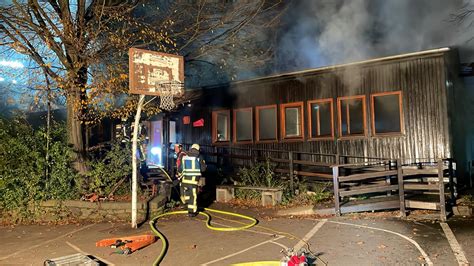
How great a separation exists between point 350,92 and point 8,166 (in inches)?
405

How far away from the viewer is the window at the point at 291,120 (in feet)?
40.4

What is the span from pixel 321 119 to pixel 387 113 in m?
2.12

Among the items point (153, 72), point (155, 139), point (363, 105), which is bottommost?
point (155, 139)

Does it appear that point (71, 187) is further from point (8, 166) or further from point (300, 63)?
point (300, 63)

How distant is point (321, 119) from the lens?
11883 mm

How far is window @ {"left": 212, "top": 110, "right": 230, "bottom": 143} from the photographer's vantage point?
1389 centimetres

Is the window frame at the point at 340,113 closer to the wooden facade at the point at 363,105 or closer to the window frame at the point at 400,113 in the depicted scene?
the wooden facade at the point at 363,105

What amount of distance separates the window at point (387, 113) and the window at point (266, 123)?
11.4 feet

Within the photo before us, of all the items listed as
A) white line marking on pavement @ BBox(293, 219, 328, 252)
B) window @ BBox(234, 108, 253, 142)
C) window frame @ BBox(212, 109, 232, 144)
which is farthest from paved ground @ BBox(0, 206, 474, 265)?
window frame @ BBox(212, 109, 232, 144)

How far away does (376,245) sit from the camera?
584 centimetres

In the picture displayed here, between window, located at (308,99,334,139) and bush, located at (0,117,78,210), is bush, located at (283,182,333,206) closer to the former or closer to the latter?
window, located at (308,99,334,139)

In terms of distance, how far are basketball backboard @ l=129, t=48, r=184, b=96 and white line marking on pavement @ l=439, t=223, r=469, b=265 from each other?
6.30 metres

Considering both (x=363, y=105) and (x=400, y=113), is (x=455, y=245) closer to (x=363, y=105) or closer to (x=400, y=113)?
(x=400, y=113)

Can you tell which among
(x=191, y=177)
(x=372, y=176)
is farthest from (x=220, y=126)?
(x=372, y=176)
